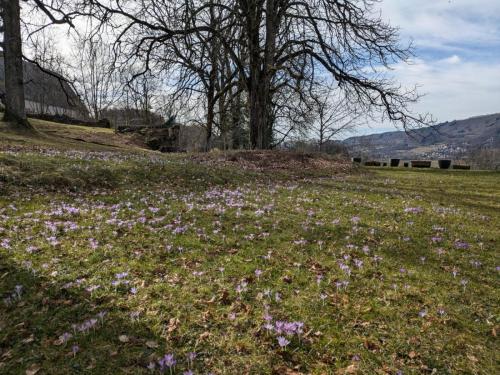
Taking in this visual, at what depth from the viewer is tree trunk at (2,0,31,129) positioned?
68.7ft

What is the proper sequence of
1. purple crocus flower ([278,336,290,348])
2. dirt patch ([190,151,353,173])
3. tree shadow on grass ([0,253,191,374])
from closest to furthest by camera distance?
tree shadow on grass ([0,253,191,374]), purple crocus flower ([278,336,290,348]), dirt patch ([190,151,353,173])

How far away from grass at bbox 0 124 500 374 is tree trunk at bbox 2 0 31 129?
611 inches

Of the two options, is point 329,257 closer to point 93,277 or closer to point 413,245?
point 413,245

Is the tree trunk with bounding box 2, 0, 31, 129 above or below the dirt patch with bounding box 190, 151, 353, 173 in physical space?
above

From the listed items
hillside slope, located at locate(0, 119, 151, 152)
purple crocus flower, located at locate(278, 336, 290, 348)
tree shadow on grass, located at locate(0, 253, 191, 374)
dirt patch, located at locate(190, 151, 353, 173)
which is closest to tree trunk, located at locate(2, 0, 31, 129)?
hillside slope, located at locate(0, 119, 151, 152)

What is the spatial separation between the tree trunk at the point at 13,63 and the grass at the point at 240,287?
15510mm

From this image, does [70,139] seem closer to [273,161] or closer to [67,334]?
[273,161]

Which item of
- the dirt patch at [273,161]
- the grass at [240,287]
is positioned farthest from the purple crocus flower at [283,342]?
the dirt patch at [273,161]

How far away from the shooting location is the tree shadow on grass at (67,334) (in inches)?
128

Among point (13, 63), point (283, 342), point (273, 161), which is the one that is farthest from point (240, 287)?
point (13, 63)

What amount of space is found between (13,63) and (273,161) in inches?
650

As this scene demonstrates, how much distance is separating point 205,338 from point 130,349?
0.73 metres

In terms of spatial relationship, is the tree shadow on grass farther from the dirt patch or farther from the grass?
the dirt patch

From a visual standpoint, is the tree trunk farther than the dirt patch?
Yes
